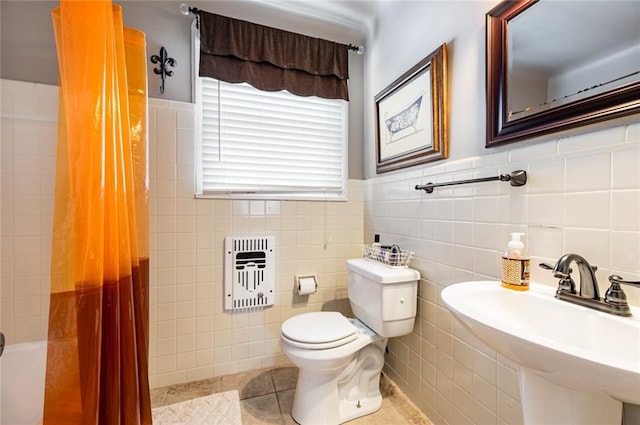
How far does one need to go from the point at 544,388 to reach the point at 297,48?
2042 millimetres

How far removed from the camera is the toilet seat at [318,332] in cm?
122

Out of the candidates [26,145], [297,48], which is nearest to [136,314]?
[26,145]

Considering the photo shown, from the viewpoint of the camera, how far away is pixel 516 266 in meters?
0.86

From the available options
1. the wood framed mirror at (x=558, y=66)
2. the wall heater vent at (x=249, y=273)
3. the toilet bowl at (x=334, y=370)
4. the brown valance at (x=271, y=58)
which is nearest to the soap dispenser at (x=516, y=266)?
the wood framed mirror at (x=558, y=66)

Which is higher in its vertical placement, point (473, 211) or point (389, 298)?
point (473, 211)

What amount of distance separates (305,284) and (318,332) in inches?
19.4

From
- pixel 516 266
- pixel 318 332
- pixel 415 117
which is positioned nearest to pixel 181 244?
pixel 318 332

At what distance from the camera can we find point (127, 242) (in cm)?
92

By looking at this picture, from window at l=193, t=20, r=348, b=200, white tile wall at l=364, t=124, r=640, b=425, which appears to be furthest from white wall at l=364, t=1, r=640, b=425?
window at l=193, t=20, r=348, b=200

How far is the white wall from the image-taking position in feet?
2.41

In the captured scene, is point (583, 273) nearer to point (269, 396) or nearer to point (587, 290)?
point (587, 290)

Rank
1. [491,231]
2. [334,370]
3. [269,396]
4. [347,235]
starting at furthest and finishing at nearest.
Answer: [347,235], [269,396], [334,370], [491,231]

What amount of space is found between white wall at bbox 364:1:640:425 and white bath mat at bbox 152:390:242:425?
95cm

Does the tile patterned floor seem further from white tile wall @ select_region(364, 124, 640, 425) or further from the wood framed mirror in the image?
the wood framed mirror
